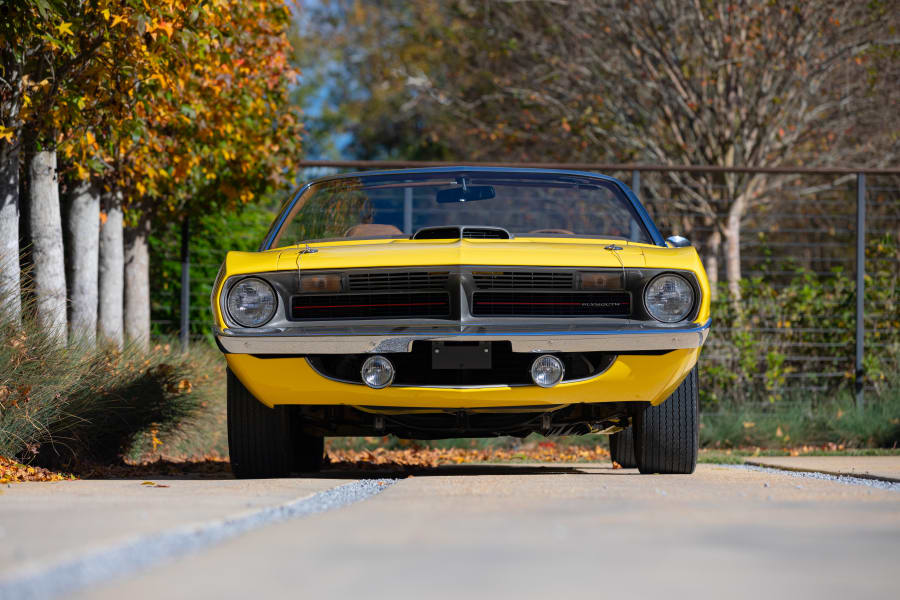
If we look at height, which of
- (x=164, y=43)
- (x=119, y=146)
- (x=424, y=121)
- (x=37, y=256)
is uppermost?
(x=424, y=121)

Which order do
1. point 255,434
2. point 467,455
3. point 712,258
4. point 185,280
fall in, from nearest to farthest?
point 255,434 < point 467,455 < point 185,280 < point 712,258

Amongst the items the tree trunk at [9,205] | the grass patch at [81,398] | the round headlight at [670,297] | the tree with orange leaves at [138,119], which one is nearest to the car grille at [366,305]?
the round headlight at [670,297]

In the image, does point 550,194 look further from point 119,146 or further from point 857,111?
point 119,146

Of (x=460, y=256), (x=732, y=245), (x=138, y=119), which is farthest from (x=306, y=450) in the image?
(x=732, y=245)

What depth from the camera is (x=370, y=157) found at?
3478 cm

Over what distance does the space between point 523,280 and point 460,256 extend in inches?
11.7

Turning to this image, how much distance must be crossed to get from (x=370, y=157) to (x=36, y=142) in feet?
88.7

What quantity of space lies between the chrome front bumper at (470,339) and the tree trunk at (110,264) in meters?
4.59

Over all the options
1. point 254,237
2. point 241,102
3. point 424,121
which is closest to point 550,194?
point 254,237

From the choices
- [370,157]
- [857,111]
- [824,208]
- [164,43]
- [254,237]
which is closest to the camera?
[164,43]

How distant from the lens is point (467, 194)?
6.63 metres

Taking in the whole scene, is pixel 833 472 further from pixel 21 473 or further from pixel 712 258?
pixel 712 258

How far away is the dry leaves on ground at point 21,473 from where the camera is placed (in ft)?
19.0

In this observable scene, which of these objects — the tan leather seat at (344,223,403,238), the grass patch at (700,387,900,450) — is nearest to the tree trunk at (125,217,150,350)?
the tan leather seat at (344,223,403,238)
